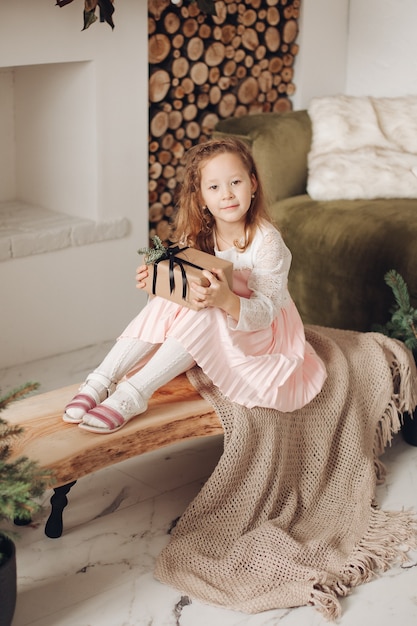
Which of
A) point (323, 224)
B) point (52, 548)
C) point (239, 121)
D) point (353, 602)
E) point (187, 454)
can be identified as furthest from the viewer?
point (239, 121)

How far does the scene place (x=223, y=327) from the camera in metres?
2.18

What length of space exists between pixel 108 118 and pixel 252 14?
81cm

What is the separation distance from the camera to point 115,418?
6.74 ft

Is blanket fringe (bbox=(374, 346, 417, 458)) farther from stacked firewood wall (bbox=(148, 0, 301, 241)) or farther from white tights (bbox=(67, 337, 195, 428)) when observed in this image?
stacked firewood wall (bbox=(148, 0, 301, 241))

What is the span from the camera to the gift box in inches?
82.9

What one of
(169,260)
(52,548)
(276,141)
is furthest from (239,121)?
(52,548)

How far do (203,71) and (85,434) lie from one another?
1.88 meters

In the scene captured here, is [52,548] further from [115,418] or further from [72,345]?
[72,345]

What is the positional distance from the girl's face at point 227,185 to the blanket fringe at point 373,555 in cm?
82

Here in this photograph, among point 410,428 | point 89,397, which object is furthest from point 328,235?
point 89,397

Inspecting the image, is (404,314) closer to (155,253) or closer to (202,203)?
(202,203)

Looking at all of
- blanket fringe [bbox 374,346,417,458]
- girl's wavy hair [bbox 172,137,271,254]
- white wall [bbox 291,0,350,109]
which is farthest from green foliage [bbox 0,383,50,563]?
white wall [bbox 291,0,350,109]

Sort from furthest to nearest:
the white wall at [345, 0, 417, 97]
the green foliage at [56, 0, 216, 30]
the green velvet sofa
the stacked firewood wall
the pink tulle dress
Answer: the white wall at [345, 0, 417, 97]
the stacked firewood wall
the green velvet sofa
the green foliage at [56, 0, 216, 30]
the pink tulle dress

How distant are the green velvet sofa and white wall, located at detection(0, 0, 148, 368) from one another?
1.26ft
